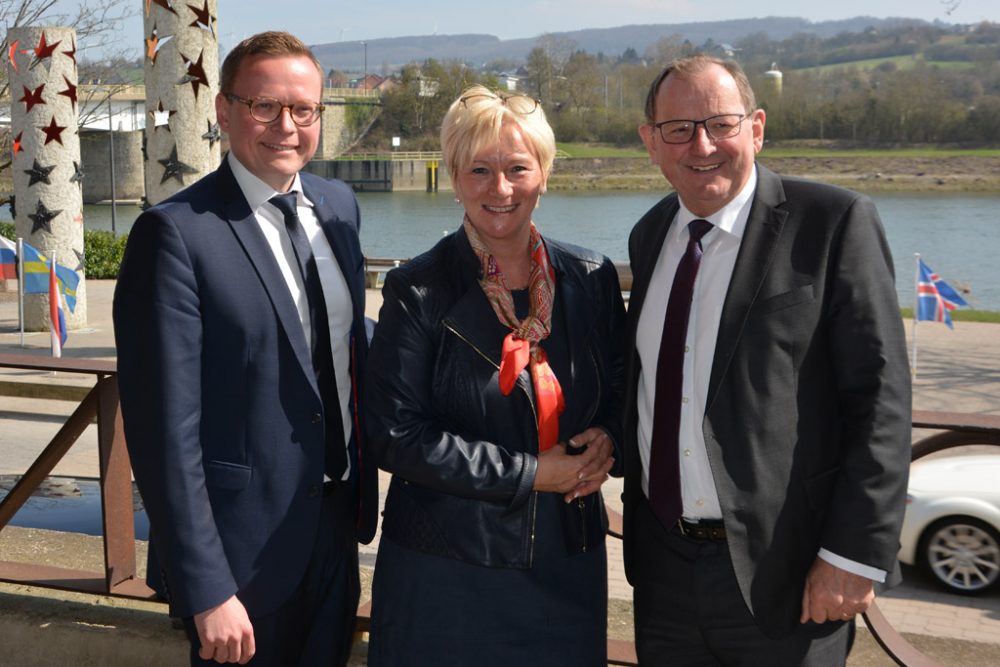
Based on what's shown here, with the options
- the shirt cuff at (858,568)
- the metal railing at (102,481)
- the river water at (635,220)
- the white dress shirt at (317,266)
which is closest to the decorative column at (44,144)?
the metal railing at (102,481)

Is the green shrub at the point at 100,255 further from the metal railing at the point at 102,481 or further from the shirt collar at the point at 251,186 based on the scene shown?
the shirt collar at the point at 251,186

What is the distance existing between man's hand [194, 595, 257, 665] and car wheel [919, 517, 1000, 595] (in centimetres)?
504

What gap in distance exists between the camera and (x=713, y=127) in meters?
2.35

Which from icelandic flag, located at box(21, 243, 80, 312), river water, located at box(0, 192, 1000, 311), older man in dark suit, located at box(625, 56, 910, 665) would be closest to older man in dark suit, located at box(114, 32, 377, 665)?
older man in dark suit, located at box(625, 56, 910, 665)

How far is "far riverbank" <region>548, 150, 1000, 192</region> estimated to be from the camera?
7469cm

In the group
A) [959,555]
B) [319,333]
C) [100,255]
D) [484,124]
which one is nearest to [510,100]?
[484,124]

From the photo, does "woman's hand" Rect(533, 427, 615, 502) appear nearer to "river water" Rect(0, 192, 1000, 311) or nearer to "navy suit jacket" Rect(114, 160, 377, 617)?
"navy suit jacket" Rect(114, 160, 377, 617)

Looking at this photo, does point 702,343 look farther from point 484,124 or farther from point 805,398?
point 484,124

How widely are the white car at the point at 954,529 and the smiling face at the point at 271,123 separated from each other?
4806mm

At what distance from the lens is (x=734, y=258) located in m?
2.37

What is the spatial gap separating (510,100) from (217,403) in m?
0.92

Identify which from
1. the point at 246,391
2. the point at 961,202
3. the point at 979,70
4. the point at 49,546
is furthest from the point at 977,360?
the point at 979,70

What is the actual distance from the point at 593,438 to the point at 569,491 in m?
0.13

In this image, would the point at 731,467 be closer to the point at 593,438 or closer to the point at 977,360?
the point at 593,438
